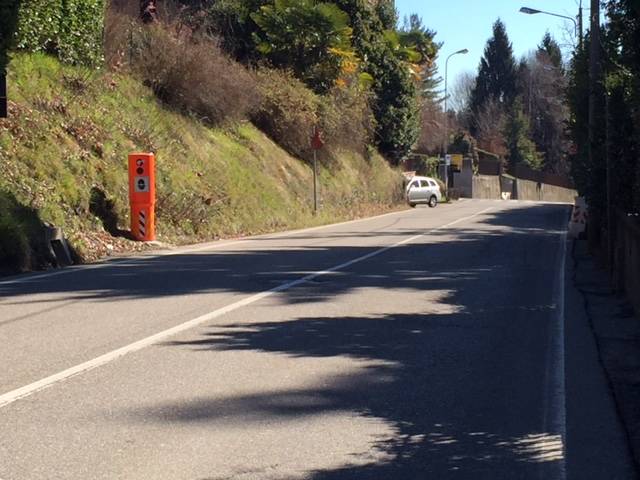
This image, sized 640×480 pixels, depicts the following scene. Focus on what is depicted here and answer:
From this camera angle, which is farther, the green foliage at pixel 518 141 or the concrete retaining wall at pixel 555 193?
the green foliage at pixel 518 141

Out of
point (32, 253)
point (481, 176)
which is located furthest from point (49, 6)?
point (481, 176)

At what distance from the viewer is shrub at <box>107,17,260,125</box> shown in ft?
110

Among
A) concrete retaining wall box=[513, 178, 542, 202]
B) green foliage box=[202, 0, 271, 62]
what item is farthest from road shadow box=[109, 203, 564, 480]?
concrete retaining wall box=[513, 178, 542, 202]

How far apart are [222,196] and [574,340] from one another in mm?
21216

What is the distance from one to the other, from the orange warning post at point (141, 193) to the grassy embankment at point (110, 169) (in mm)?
646

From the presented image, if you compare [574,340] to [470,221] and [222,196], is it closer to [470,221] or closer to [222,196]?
[222,196]

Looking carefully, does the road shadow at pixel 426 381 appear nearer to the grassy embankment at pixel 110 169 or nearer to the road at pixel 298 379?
the road at pixel 298 379

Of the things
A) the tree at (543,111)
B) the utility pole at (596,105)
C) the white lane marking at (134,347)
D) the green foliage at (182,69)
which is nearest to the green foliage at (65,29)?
the green foliage at (182,69)

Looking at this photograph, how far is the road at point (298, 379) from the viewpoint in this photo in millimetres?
6691

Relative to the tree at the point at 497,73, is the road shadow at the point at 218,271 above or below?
below

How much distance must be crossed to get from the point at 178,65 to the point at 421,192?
2548cm

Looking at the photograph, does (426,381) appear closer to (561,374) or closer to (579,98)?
(561,374)

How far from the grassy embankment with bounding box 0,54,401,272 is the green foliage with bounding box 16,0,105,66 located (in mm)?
497

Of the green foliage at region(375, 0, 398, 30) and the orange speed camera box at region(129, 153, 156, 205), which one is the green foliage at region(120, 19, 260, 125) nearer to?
the orange speed camera box at region(129, 153, 156, 205)
